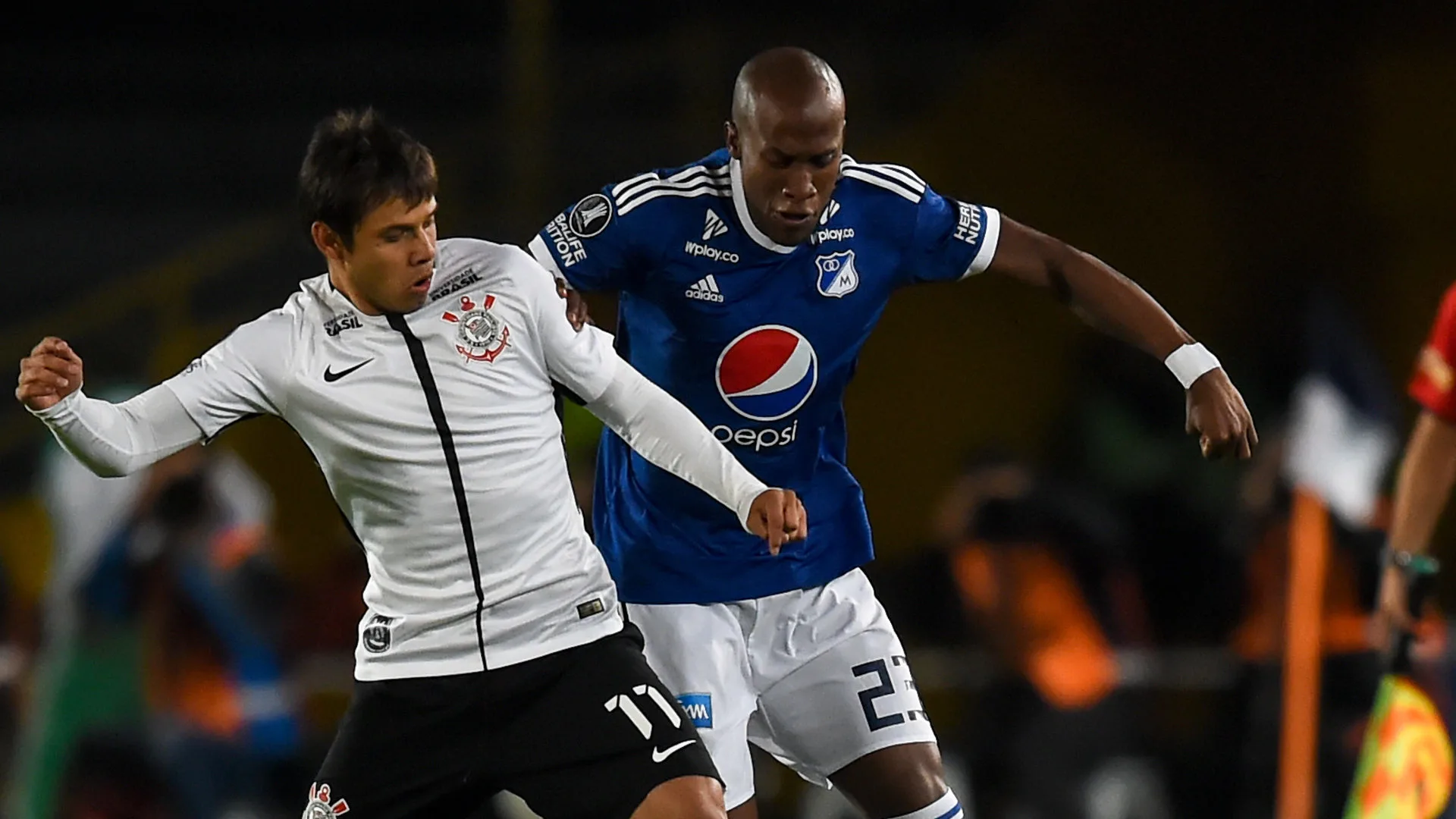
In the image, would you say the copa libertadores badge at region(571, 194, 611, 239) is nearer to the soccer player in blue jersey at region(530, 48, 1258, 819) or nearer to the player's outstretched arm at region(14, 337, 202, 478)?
the soccer player in blue jersey at region(530, 48, 1258, 819)

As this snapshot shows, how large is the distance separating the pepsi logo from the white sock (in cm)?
85

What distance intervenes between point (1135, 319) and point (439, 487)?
146 centimetres

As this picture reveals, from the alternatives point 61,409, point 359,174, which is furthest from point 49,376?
point 359,174

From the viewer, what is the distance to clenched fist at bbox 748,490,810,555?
3.93 m

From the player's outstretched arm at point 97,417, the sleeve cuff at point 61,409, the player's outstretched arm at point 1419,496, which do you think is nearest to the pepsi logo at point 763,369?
the player's outstretched arm at point 97,417

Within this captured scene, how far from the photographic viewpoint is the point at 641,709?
409cm

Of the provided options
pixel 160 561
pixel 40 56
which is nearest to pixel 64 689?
pixel 160 561

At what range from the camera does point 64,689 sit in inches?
335

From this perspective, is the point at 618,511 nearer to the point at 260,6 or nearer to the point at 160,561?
the point at 160,561

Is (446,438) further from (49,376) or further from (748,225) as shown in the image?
(748,225)

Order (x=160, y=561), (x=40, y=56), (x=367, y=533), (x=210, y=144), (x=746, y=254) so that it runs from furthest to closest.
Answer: (x=40, y=56), (x=210, y=144), (x=160, y=561), (x=746, y=254), (x=367, y=533)

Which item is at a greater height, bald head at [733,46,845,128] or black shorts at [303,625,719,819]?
bald head at [733,46,845,128]

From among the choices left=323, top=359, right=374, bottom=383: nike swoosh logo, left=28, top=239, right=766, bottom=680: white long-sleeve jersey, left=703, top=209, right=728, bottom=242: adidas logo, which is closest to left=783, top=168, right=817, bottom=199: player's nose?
left=703, top=209, right=728, bottom=242: adidas logo

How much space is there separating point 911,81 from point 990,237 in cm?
742
